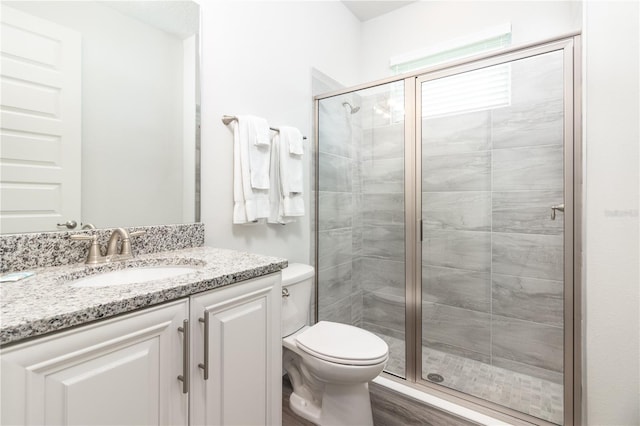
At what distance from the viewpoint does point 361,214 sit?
2285mm

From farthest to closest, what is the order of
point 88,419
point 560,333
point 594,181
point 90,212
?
point 560,333
point 594,181
point 90,212
point 88,419

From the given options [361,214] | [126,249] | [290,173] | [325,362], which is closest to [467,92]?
[361,214]

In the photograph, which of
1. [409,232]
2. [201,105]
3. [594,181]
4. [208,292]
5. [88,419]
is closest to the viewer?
[88,419]

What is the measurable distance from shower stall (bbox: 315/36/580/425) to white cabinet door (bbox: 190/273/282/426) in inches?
42.5

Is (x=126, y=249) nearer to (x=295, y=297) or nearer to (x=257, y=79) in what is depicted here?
(x=295, y=297)

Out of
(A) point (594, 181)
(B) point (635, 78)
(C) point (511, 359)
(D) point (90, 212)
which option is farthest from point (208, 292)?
(C) point (511, 359)

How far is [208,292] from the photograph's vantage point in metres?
0.89

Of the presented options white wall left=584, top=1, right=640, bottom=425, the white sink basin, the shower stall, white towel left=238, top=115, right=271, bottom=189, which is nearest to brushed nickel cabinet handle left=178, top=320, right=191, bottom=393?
the white sink basin

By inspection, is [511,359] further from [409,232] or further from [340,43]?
[340,43]

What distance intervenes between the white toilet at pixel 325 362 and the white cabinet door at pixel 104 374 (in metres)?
→ 0.67

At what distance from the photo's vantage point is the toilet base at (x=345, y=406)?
4.64 ft

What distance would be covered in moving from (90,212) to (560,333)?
2268mm

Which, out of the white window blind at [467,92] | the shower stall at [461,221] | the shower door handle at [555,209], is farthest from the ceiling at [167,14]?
the shower door handle at [555,209]

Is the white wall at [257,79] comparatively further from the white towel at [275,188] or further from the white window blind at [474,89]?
Result: the white window blind at [474,89]
